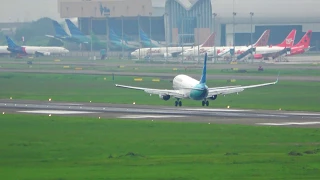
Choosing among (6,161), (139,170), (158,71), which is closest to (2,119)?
(6,161)

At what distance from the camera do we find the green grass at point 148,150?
165 ft

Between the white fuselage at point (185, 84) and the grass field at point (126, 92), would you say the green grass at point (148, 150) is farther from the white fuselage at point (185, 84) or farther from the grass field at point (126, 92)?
the grass field at point (126, 92)

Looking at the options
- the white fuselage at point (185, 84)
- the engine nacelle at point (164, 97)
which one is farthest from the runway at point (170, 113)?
the engine nacelle at point (164, 97)

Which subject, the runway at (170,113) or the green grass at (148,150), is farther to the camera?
the runway at (170,113)

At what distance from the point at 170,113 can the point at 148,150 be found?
87.1 ft

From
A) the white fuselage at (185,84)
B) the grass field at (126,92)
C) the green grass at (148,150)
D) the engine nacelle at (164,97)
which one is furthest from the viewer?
the grass field at (126,92)

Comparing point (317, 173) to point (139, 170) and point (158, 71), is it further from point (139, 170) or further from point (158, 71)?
point (158, 71)

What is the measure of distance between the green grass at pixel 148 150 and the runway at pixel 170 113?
4.24 metres

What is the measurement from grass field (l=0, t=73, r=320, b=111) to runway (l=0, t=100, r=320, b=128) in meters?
5.45

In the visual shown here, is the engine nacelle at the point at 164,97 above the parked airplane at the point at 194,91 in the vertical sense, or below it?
below

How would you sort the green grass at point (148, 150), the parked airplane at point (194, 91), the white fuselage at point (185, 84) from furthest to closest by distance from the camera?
the white fuselage at point (185, 84) < the parked airplane at point (194, 91) < the green grass at point (148, 150)

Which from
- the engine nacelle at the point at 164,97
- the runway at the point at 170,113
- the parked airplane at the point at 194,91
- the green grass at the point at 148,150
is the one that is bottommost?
the runway at the point at 170,113

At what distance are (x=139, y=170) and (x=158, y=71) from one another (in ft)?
372

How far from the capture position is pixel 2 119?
3110 inches
